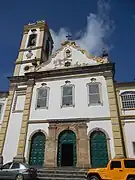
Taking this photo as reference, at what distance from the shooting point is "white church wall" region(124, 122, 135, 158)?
16.4m

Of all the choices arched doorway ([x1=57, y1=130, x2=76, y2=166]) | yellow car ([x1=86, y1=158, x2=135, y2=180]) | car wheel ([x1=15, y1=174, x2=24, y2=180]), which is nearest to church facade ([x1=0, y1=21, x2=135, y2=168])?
arched doorway ([x1=57, y1=130, x2=76, y2=166])

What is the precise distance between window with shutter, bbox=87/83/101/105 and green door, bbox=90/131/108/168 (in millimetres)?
3012

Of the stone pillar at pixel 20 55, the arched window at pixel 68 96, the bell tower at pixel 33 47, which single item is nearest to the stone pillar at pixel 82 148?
the arched window at pixel 68 96

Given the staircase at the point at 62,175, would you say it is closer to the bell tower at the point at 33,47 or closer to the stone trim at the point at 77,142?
the stone trim at the point at 77,142

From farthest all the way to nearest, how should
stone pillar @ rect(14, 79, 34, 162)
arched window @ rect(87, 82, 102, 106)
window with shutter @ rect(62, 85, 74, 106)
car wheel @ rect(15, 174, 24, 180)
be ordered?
window with shutter @ rect(62, 85, 74, 106) → arched window @ rect(87, 82, 102, 106) → stone pillar @ rect(14, 79, 34, 162) → car wheel @ rect(15, 174, 24, 180)

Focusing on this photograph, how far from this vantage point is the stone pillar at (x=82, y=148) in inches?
642

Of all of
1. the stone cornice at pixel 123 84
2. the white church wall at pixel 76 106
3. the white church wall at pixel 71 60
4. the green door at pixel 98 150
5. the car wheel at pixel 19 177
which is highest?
the white church wall at pixel 71 60

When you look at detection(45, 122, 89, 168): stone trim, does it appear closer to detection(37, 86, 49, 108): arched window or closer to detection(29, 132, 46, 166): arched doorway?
detection(29, 132, 46, 166): arched doorway

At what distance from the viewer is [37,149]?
18078 mm

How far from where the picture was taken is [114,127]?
16984 millimetres

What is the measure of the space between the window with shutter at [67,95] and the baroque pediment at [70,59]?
114 inches

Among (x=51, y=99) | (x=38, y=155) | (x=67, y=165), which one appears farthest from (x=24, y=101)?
(x=67, y=165)

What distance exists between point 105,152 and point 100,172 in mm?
5432

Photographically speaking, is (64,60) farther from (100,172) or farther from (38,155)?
(100,172)
